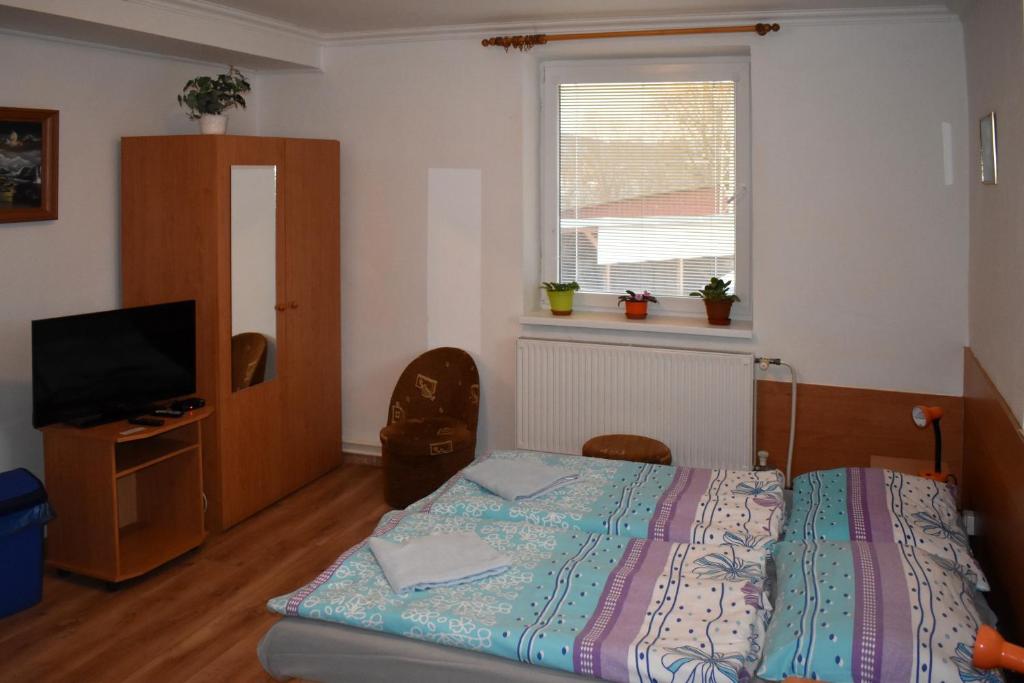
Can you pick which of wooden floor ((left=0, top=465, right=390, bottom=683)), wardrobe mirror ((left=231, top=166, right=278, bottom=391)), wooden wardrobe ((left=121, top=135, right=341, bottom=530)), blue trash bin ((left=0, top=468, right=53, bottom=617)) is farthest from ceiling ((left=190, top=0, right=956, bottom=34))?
wooden floor ((left=0, top=465, right=390, bottom=683))

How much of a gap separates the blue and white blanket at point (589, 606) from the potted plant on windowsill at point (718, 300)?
178cm

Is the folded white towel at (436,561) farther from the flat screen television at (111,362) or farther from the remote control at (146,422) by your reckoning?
the flat screen television at (111,362)

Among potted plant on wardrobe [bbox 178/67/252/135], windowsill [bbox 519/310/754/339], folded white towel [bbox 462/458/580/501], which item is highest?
potted plant on wardrobe [bbox 178/67/252/135]

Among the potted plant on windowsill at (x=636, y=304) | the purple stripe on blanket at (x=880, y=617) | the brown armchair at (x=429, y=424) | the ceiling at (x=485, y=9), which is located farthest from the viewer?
the potted plant on windowsill at (x=636, y=304)

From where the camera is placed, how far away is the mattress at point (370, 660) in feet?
8.18

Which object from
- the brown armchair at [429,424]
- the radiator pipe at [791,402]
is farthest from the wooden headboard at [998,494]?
the brown armchair at [429,424]

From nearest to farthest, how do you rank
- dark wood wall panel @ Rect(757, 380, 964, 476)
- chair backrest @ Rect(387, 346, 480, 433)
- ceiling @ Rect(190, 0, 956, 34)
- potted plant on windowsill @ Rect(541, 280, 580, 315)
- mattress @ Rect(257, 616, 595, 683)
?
mattress @ Rect(257, 616, 595, 683) < ceiling @ Rect(190, 0, 956, 34) < dark wood wall panel @ Rect(757, 380, 964, 476) < potted plant on windowsill @ Rect(541, 280, 580, 315) < chair backrest @ Rect(387, 346, 480, 433)

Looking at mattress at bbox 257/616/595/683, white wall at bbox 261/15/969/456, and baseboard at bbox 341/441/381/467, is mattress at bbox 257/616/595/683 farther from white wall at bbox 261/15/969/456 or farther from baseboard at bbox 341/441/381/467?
baseboard at bbox 341/441/381/467

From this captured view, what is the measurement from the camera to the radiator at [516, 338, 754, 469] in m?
4.51

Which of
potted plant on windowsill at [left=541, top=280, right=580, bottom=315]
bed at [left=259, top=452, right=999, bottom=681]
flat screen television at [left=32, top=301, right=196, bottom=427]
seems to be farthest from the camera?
potted plant on windowsill at [left=541, top=280, right=580, bottom=315]

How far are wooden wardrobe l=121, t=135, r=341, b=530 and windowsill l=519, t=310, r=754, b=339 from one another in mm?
1219

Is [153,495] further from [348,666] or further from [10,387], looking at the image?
[348,666]

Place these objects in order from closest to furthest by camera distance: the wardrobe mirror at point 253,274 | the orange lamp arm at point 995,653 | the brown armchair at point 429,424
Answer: the orange lamp arm at point 995,653
the wardrobe mirror at point 253,274
the brown armchair at point 429,424

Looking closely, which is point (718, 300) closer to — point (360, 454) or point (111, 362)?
point (360, 454)
